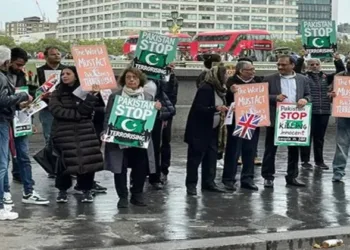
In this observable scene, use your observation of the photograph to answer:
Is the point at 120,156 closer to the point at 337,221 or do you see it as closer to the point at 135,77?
the point at 135,77

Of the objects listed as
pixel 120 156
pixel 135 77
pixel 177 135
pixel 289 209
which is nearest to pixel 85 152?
pixel 120 156

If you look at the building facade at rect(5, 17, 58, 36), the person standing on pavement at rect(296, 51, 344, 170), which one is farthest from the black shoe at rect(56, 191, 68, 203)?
the building facade at rect(5, 17, 58, 36)

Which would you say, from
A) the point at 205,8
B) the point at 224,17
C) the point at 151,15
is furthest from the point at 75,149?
the point at 224,17

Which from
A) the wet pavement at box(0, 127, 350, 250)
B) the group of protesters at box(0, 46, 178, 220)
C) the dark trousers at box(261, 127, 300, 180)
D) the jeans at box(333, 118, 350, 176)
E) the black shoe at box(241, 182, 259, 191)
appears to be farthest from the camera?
the jeans at box(333, 118, 350, 176)

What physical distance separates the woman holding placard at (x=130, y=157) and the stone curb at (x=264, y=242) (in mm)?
1750

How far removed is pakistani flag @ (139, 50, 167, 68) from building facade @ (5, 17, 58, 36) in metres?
172

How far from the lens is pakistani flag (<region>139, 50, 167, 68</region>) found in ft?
31.2

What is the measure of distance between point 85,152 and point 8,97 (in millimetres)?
1236

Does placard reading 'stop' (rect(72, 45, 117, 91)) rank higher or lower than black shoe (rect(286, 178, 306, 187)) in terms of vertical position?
higher

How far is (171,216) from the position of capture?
27.0 ft

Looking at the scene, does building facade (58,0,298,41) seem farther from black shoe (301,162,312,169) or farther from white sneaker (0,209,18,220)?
white sneaker (0,209,18,220)

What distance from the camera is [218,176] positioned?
37.2ft

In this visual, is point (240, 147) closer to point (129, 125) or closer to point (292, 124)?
point (292, 124)

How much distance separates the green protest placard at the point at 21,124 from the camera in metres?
8.38
